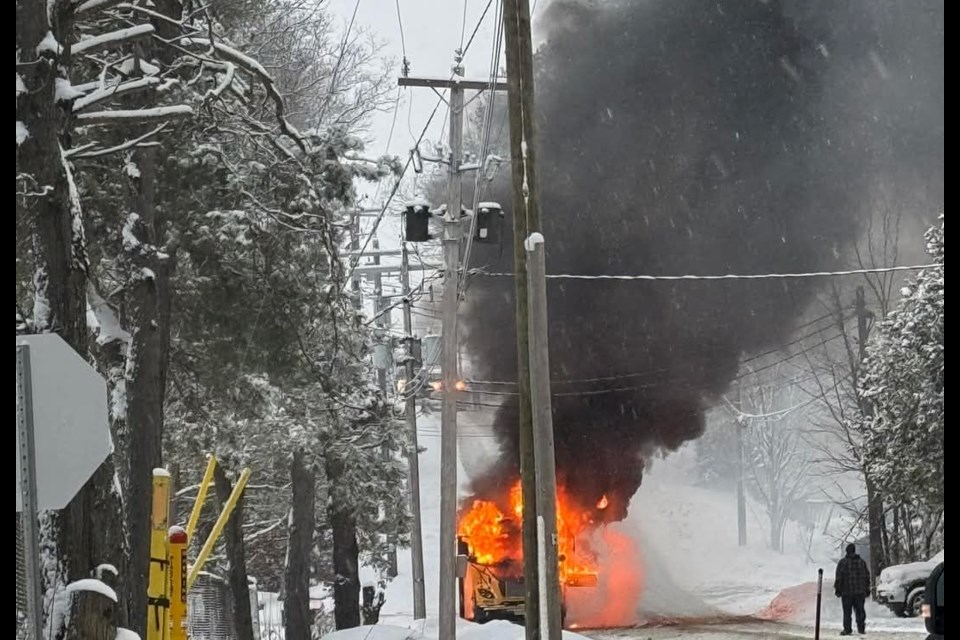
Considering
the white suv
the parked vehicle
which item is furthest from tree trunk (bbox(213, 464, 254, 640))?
the parked vehicle

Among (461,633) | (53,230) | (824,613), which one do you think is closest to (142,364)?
(53,230)

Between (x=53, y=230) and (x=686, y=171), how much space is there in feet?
79.5

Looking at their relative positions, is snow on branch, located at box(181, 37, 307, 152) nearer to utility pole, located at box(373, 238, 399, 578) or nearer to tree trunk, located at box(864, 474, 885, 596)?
utility pole, located at box(373, 238, 399, 578)

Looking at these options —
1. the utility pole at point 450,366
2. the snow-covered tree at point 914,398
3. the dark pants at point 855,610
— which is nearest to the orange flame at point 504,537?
the snow-covered tree at point 914,398

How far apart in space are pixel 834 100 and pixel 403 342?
499 inches

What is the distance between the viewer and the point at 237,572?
23.4 metres

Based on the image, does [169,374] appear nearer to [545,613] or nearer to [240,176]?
[240,176]

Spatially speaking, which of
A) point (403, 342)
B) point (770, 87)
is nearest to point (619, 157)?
point (770, 87)

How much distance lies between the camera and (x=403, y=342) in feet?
101

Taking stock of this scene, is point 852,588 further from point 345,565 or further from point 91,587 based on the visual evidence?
point 91,587

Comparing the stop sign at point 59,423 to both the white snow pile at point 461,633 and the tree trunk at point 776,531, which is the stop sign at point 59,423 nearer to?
the white snow pile at point 461,633

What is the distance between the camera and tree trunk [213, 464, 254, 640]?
74.9 feet

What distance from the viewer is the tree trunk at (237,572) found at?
22.8 metres

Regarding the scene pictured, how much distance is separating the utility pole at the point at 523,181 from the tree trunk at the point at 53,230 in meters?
4.12
